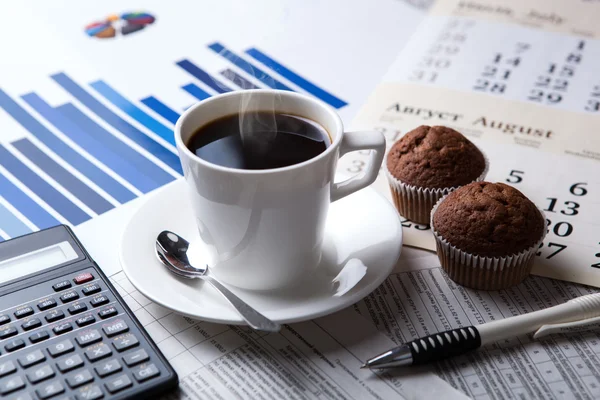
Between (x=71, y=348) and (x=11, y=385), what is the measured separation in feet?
0.20

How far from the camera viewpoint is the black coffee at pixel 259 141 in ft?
2.23

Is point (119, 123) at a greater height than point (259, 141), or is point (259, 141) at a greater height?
point (259, 141)

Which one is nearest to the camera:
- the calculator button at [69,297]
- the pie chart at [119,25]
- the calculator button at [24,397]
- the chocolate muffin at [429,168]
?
the calculator button at [24,397]

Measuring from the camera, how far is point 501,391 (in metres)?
0.62

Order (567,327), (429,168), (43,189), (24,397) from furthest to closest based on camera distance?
(43,189) < (429,168) < (567,327) < (24,397)

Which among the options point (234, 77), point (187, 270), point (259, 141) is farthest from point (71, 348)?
point (234, 77)

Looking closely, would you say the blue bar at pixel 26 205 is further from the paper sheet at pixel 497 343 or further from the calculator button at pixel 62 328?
the paper sheet at pixel 497 343

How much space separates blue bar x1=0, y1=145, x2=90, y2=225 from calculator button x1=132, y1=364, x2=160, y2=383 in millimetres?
325

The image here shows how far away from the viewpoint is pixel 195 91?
114 centimetres

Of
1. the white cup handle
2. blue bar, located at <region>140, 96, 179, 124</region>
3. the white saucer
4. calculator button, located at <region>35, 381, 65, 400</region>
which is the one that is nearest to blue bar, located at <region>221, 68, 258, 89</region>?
blue bar, located at <region>140, 96, 179, 124</region>

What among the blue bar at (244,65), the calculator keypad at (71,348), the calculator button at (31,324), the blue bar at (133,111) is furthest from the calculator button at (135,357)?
the blue bar at (244,65)

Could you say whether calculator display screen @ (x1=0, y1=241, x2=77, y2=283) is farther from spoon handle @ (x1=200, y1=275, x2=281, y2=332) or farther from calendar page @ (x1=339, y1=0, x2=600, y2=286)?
calendar page @ (x1=339, y1=0, x2=600, y2=286)

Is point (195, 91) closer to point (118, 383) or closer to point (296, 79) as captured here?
point (296, 79)

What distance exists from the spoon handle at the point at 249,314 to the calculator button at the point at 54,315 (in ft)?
0.50
